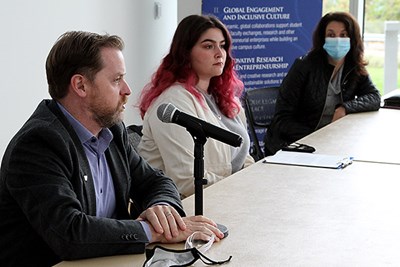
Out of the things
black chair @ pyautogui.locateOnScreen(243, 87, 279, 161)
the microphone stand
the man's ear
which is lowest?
black chair @ pyautogui.locateOnScreen(243, 87, 279, 161)

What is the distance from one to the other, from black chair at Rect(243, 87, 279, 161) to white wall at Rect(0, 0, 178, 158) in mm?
997

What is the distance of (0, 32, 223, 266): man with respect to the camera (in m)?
1.85

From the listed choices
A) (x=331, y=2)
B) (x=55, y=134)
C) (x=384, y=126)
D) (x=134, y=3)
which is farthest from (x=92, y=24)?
(x=55, y=134)

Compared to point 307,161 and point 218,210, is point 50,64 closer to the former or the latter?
point 218,210

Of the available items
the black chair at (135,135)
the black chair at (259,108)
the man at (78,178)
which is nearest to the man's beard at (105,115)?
the man at (78,178)

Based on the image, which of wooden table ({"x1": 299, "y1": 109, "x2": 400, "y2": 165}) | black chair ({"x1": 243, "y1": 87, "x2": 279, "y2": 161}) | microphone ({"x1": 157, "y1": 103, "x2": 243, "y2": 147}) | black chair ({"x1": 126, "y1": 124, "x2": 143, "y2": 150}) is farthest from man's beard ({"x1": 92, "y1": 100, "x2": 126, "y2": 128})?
black chair ({"x1": 243, "y1": 87, "x2": 279, "y2": 161})

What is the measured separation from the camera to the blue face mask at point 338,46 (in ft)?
14.0

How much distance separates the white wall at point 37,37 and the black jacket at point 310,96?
46.2 inches

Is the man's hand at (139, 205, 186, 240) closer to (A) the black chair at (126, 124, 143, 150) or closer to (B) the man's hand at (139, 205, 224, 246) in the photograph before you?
(B) the man's hand at (139, 205, 224, 246)

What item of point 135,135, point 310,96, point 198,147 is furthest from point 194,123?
point 310,96

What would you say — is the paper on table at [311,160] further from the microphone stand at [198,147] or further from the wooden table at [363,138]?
the microphone stand at [198,147]

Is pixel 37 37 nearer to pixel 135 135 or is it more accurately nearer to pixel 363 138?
pixel 135 135

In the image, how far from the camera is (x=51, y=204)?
1.84 m

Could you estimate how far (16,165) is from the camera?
1893 millimetres
